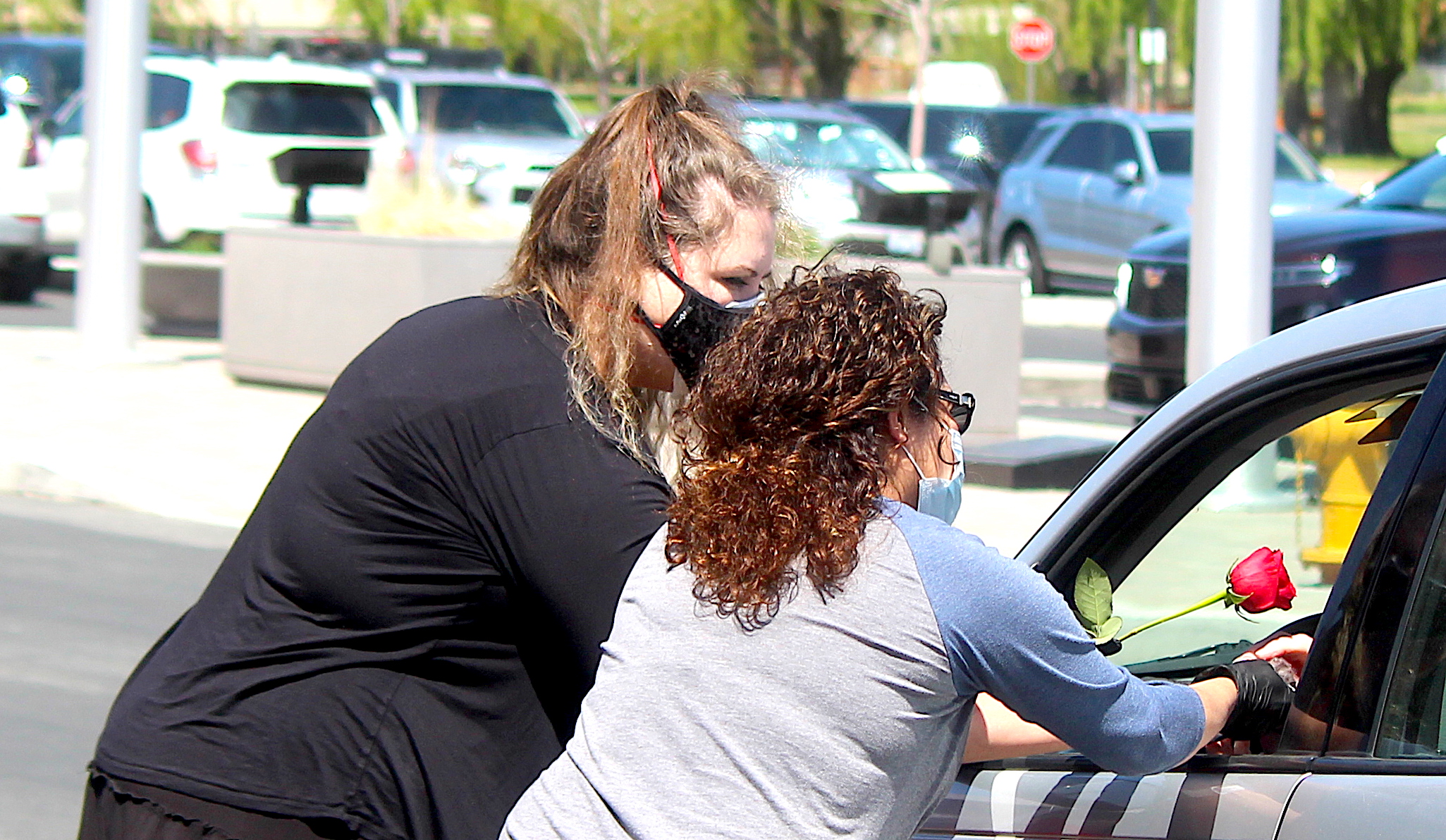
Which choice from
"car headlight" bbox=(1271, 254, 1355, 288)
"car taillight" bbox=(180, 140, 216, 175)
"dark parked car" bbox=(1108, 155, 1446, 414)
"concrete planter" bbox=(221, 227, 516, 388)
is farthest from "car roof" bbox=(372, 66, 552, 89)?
"car headlight" bbox=(1271, 254, 1355, 288)

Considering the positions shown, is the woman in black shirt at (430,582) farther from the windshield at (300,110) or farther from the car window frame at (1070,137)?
the car window frame at (1070,137)

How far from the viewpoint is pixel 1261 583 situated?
2.25 meters

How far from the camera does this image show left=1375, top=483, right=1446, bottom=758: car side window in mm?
1926

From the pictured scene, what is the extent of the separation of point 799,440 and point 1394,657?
70 cm

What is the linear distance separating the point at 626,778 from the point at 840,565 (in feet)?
1.07

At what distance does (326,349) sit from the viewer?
11492mm

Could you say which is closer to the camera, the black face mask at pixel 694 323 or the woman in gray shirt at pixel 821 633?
the woman in gray shirt at pixel 821 633

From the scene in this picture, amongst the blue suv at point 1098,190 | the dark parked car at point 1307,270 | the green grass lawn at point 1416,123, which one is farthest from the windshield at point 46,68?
the green grass lawn at point 1416,123

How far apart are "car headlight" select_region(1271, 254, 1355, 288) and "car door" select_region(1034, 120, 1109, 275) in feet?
25.7

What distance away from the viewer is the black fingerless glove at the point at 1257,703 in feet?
6.84

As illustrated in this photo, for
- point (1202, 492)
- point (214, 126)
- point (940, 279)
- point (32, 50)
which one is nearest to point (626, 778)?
point (1202, 492)

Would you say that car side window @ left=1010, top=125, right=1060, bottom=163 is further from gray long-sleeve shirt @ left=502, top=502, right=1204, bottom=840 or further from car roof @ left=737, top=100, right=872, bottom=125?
gray long-sleeve shirt @ left=502, top=502, right=1204, bottom=840

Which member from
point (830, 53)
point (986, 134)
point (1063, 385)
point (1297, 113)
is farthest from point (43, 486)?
point (1297, 113)

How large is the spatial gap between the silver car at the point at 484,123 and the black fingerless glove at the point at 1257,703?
13.9m
